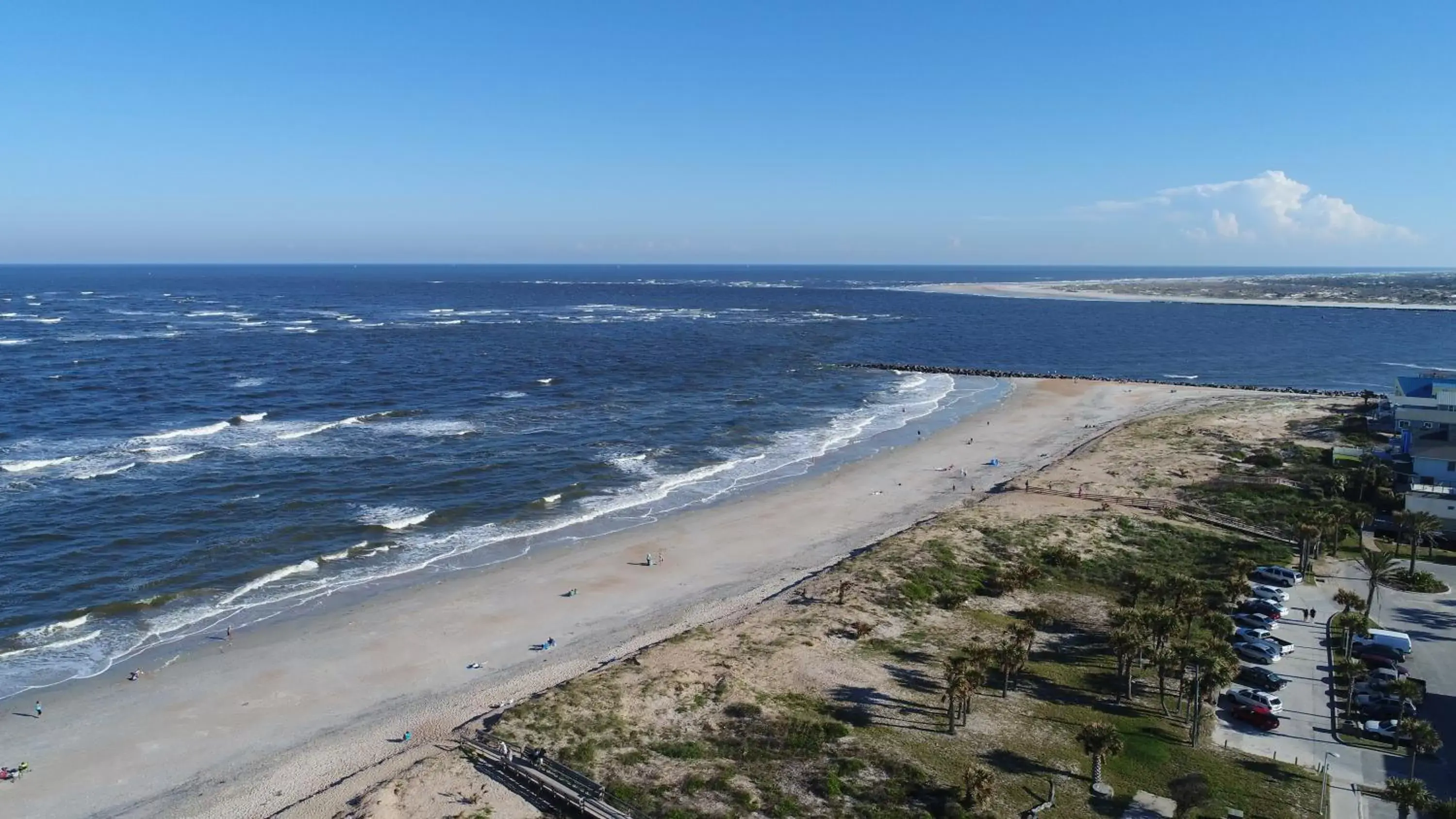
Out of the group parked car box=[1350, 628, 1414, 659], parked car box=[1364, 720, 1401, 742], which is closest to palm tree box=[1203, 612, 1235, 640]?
parked car box=[1350, 628, 1414, 659]

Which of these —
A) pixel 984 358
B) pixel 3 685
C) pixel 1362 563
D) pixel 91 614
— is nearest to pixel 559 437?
pixel 91 614

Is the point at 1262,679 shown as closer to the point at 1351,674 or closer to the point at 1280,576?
the point at 1351,674

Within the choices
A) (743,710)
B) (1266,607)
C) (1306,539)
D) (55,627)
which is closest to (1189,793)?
(743,710)

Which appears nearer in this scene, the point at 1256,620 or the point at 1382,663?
the point at 1382,663

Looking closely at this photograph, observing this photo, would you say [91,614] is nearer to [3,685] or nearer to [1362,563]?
[3,685]

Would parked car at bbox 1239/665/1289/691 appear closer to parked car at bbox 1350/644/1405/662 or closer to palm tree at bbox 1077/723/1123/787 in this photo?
parked car at bbox 1350/644/1405/662

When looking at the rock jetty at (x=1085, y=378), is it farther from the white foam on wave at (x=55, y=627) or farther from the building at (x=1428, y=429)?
the white foam on wave at (x=55, y=627)
